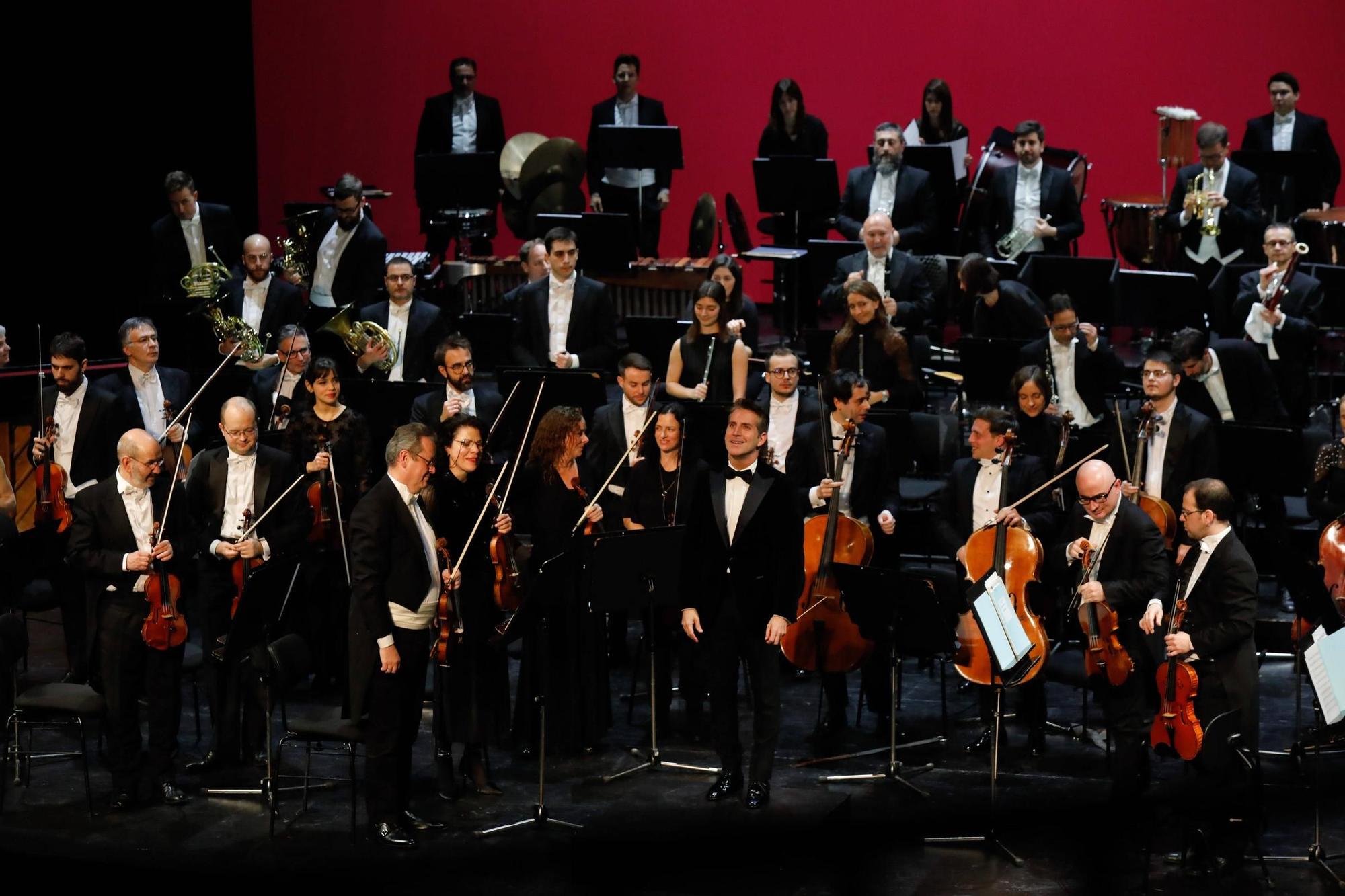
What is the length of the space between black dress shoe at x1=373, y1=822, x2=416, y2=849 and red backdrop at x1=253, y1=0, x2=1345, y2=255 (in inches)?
262

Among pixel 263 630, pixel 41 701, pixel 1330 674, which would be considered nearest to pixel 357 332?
pixel 263 630

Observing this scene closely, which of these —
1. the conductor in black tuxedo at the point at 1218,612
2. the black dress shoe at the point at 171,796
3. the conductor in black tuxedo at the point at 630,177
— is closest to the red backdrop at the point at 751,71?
the conductor in black tuxedo at the point at 630,177

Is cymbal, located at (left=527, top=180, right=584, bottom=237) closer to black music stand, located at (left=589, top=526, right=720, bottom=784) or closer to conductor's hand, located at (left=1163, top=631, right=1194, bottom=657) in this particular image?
black music stand, located at (left=589, top=526, right=720, bottom=784)


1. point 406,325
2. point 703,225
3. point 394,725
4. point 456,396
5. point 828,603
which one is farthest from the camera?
point 703,225

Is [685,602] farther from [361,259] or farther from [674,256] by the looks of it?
[674,256]

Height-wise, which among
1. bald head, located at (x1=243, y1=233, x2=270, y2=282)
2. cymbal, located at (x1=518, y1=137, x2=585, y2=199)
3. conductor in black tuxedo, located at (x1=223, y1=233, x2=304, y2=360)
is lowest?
conductor in black tuxedo, located at (x1=223, y1=233, x2=304, y2=360)

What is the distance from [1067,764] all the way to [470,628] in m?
2.33

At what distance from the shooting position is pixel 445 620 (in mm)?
5766

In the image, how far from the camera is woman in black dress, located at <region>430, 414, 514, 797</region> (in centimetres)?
607

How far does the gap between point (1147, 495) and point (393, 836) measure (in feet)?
10.4

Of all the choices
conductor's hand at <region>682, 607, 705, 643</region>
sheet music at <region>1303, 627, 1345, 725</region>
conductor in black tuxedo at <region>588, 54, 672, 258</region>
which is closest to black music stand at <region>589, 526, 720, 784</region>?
conductor's hand at <region>682, 607, 705, 643</region>

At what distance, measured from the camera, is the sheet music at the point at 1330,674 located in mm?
5074

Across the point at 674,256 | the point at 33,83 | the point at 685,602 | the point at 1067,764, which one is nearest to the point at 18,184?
the point at 33,83

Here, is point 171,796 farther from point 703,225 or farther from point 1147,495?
point 703,225
